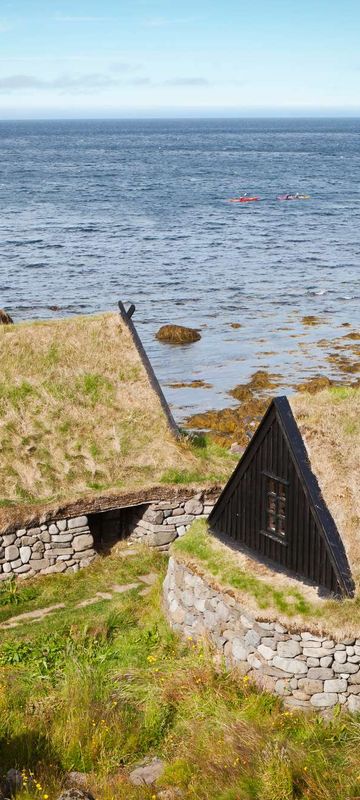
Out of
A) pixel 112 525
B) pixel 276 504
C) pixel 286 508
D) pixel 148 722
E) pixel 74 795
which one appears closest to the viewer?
pixel 74 795

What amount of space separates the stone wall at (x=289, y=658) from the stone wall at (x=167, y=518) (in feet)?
16.6

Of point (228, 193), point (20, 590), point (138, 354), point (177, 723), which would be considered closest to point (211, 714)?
point (177, 723)

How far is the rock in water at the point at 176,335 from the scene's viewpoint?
1705 inches

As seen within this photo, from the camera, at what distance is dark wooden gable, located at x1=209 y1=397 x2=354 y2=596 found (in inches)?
577

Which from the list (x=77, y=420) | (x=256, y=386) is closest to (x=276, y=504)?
(x=77, y=420)

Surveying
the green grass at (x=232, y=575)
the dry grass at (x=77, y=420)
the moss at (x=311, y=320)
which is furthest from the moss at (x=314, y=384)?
the green grass at (x=232, y=575)

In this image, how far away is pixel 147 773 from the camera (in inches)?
495

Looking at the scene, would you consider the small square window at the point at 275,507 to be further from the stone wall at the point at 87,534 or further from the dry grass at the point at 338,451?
the stone wall at the point at 87,534

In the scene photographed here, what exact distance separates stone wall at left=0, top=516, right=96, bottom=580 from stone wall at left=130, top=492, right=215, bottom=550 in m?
1.36

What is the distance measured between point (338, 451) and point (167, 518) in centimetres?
628

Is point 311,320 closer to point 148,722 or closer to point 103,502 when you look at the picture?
point 103,502

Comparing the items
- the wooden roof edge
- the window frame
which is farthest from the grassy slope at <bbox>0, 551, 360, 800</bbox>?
the wooden roof edge

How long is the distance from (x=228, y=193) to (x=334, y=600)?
98.8 metres

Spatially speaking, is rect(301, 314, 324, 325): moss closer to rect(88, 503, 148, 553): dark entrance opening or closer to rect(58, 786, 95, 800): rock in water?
rect(88, 503, 148, 553): dark entrance opening
